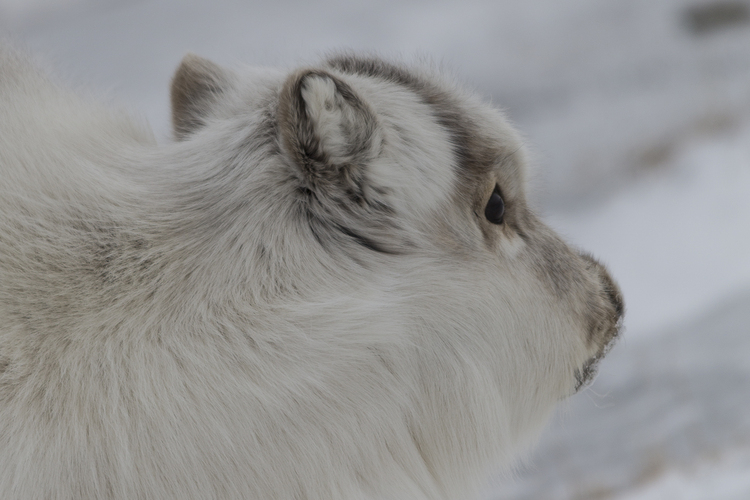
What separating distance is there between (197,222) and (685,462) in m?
2.21

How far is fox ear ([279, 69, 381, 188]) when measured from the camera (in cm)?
117

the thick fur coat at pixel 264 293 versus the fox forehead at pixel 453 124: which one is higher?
the fox forehead at pixel 453 124

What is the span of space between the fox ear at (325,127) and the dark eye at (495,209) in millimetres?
345

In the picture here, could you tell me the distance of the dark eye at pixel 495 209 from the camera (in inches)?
59.1

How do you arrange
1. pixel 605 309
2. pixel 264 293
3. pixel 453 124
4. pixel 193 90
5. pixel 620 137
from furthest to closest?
1. pixel 620 137
2. pixel 605 309
3. pixel 193 90
4. pixel 453 124
5. pixel 264 293

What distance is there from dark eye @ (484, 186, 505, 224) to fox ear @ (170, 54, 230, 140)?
1.91 feet

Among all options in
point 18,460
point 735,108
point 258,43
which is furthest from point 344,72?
point 735,108

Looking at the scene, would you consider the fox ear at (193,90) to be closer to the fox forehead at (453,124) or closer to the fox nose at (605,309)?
the fox forehead at (453,124)

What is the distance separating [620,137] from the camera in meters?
4.58

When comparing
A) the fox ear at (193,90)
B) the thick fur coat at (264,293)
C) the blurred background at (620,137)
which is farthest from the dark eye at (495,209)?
the blurred background at (620,137)

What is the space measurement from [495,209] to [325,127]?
1.52 ft

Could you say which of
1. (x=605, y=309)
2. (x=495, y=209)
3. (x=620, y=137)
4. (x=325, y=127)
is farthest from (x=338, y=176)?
(x=620, y=137)

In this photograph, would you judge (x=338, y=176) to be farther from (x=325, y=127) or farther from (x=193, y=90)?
(x=193, y=90)

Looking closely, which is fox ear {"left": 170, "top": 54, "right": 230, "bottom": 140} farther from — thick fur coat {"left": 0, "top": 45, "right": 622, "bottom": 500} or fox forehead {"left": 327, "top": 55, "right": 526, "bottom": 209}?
fox forehead {"left": 327, "top": 55, "right": 526, "bottom": 209}
